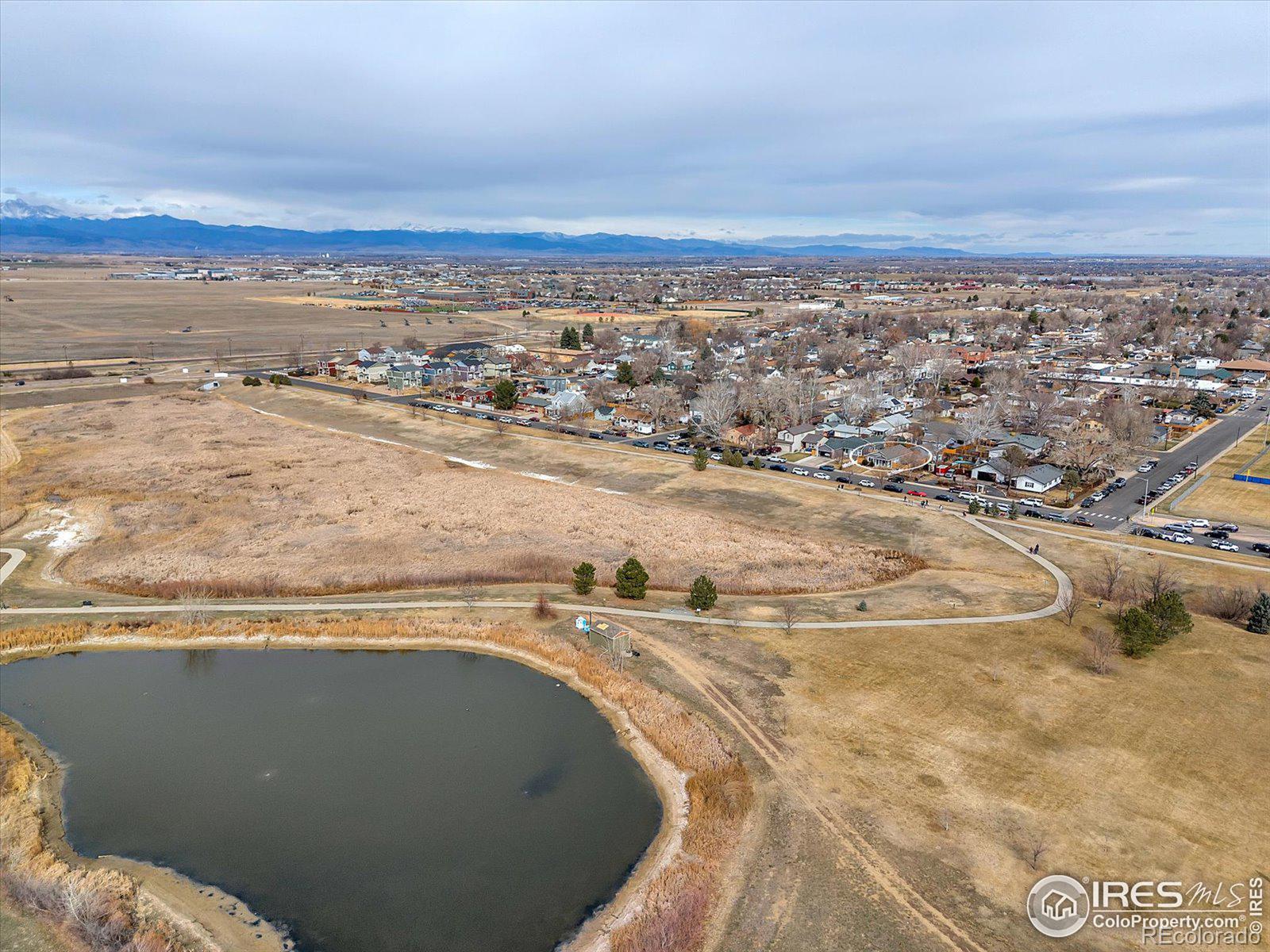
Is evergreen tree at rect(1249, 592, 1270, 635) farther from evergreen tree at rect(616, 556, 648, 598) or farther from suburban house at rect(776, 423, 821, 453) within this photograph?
suburban house at rect(776, 423, 821, 453)

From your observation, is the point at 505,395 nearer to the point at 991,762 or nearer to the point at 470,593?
the point at 470,593

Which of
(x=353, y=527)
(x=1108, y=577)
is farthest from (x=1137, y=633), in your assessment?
(x=353, y=527)

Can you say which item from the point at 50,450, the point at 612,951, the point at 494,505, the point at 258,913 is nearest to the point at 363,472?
the point at 494,505

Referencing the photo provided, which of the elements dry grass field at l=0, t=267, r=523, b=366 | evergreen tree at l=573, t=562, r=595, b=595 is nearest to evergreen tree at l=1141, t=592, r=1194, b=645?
evergreen tree at l=573, t=562, r=595, b=595

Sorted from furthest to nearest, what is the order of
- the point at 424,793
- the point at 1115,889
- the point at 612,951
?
1. the point at 424,793
2. the point at 1115,889
3. the point at 612,951

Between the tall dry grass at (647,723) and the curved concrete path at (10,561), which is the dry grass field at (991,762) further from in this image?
the curved concrete path at (10,561)

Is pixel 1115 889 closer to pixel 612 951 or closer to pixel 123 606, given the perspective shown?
pixel 612 951
